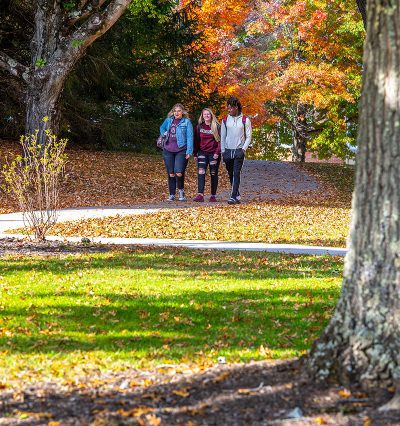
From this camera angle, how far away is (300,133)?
133 feet

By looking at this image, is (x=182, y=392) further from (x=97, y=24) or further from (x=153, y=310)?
(x=97, y=24)

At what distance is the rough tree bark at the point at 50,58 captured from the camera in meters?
20.2

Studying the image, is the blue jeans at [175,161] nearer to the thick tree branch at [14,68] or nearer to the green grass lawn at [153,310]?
the thick tree branch at [14,68]

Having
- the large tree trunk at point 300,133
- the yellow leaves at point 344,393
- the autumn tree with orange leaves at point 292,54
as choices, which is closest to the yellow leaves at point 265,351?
the yellow leaves at point 344,393

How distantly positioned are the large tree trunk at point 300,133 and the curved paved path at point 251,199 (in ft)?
25.4

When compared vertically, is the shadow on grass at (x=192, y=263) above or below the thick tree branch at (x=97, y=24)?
below

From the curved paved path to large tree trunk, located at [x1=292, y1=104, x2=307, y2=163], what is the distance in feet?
25.4

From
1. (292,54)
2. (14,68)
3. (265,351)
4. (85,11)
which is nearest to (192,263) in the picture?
(265,351)

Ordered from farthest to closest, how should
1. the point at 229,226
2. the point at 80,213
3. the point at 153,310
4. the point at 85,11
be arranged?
the point at 85,11 < the point at 80,213 < the point at 229,226 < the point at 153,310

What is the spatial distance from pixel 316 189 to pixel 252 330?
752 inches

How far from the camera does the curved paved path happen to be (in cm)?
1230

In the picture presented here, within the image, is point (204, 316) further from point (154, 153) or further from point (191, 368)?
point (154, 153)

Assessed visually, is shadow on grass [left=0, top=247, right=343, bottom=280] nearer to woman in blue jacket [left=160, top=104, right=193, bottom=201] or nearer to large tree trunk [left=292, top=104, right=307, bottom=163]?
woman in blue jacket [left=160, top=104, right=193, bottom=201]

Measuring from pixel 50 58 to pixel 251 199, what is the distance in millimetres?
5711
